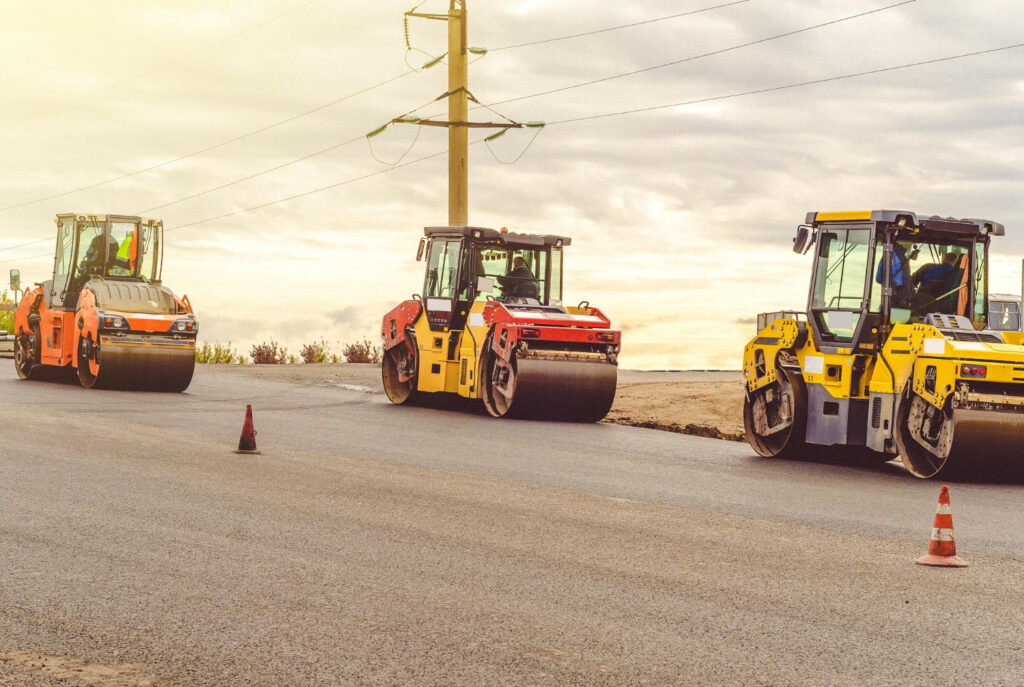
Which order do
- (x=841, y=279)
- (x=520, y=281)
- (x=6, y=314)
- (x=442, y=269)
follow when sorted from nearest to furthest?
(x=841, y=279)
(x=520, y=281)
(x=442, y=269)
(x=6, y=314)

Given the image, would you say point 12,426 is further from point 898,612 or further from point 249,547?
point 898,612

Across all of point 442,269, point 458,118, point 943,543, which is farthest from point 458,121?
point 943,543

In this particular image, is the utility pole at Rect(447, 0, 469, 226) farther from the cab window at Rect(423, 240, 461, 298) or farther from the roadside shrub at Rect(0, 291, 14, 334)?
the roadside shrub at Rect(0, 291, 14, 334)

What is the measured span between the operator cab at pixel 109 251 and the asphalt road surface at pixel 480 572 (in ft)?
37.5

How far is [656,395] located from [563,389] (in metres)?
6.82

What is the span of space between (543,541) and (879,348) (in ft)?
26.1

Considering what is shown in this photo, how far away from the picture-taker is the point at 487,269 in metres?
A: 23.3

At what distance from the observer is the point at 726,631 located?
677 centimetres

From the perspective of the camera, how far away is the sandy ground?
21947mm

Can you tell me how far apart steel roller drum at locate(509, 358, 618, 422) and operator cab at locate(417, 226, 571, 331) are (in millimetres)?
1953

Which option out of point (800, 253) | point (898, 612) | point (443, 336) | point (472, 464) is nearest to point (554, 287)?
point (443, 336)

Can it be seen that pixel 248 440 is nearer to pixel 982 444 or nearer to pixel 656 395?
pixel 982 444

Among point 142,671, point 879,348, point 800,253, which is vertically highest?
point 800,253

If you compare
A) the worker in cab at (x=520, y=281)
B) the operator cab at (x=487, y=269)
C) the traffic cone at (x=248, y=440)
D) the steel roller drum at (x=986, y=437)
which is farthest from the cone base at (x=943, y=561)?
the worker in cab at (x=520, y=281)
